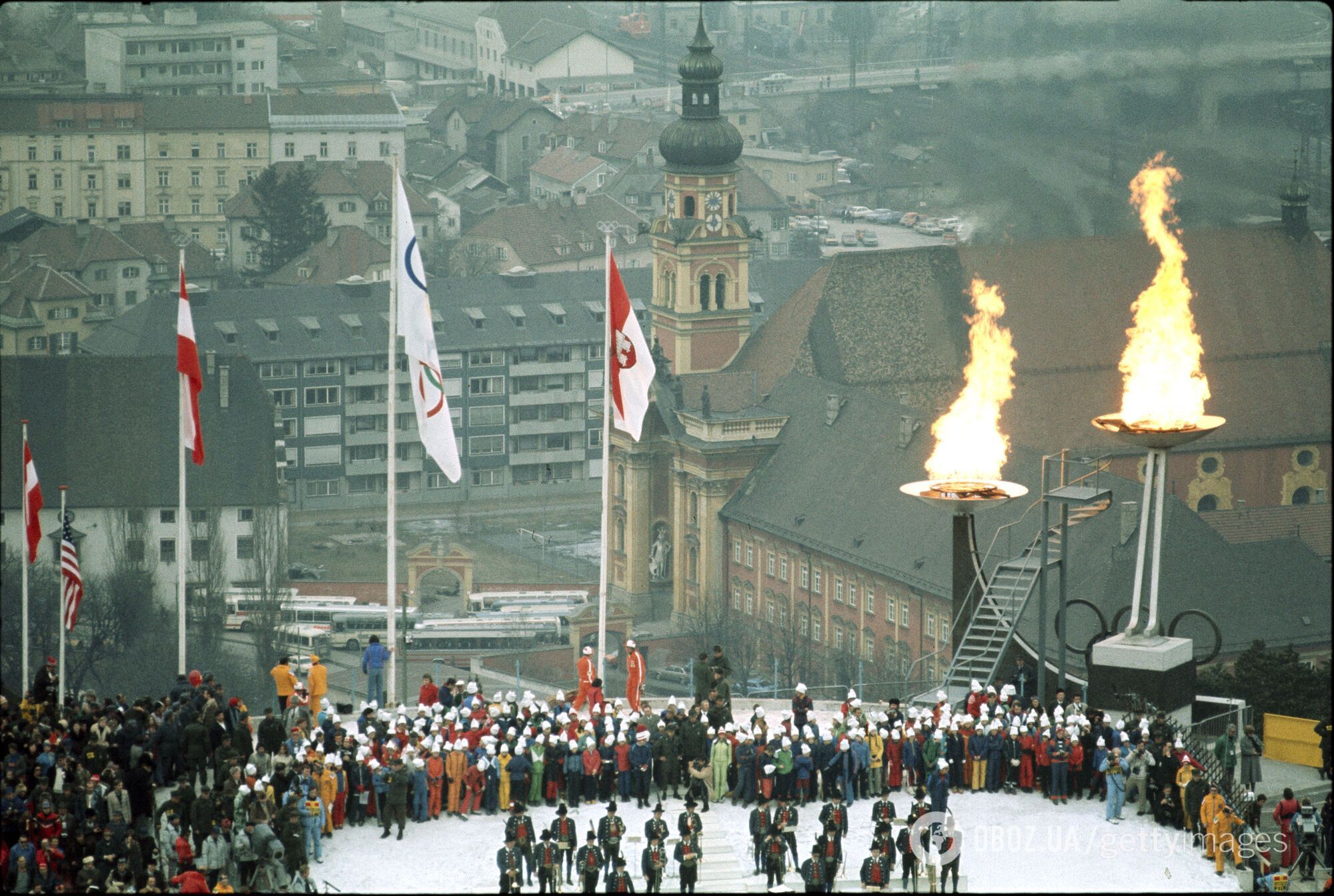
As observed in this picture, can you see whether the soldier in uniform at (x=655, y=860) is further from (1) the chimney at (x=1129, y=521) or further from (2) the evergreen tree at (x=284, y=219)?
(2) the evergreen tree at (x=284, y=219)

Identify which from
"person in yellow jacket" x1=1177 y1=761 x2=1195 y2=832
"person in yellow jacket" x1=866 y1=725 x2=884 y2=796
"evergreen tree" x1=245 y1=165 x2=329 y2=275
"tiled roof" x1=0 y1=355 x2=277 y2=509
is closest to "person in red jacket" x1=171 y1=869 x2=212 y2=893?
"person in yellow jacket" x1=866 y1=725 x2=884 y2=796

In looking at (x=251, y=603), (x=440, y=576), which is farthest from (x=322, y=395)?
(x=251, y=603)

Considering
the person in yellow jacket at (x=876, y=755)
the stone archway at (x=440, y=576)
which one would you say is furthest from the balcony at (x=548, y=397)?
the person in yellow jacket at (x=876, y=755)

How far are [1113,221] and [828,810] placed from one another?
6609cm

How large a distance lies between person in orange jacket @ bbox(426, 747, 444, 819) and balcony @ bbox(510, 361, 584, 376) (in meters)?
104

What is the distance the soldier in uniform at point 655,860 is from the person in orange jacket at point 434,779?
16.9 ft

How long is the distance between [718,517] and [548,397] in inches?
1459

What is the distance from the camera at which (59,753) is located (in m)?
60.0

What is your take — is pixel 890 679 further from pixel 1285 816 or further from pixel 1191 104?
pixel 1285 816

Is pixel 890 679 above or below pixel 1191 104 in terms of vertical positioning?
below

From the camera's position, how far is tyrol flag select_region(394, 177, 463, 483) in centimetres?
6581

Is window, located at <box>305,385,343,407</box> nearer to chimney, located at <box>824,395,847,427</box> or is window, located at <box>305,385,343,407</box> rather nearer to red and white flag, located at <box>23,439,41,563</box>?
chimney, located at <box>824,395,847,427</box>

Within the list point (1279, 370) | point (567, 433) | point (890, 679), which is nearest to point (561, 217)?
point (567, 433)

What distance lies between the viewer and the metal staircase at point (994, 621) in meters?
69.2
